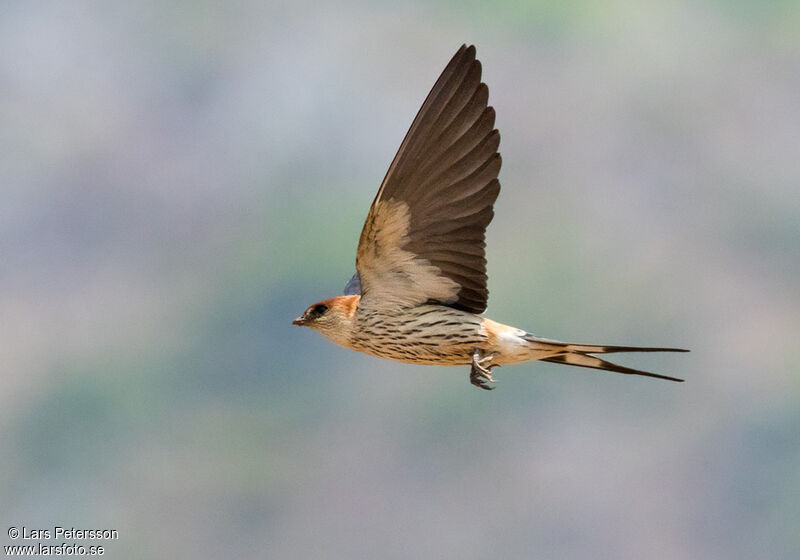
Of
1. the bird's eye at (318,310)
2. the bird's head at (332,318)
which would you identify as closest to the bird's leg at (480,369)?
the bird's head at (332,318)

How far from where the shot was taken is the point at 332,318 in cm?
599

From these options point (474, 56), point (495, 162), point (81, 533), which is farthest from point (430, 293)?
point (81, 533)

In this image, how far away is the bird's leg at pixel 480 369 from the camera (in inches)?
226

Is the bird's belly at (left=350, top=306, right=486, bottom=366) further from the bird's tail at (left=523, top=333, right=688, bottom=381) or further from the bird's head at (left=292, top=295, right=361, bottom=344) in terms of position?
the bird's tail at (left=523, top=333, right=688, bottom=381)

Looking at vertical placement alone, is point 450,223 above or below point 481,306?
above

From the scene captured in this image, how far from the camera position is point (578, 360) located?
5922 mm

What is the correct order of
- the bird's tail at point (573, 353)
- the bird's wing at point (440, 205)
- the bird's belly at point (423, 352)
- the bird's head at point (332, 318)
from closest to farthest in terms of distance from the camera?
the bird's wing at point (440, 205) < the bird's tail at point (573, 353) < the bird's belly at point (423, 352) < the bird's head at point (332, 318)

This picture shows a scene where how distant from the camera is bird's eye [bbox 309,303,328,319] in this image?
19.8 ft

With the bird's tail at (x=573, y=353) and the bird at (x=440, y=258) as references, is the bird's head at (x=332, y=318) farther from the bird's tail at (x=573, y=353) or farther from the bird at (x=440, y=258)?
the bird's tail at (x=573, y=353)

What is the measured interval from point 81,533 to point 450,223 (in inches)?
106

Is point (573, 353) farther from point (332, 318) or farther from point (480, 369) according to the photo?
point (332, 318)

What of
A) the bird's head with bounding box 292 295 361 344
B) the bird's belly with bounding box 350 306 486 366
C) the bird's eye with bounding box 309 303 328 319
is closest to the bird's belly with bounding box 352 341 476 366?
the bird's belly with bounding box 350 306 486 366

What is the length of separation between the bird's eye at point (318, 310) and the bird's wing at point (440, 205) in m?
0.20

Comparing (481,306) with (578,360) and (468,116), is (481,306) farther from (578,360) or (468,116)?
(468,116)
